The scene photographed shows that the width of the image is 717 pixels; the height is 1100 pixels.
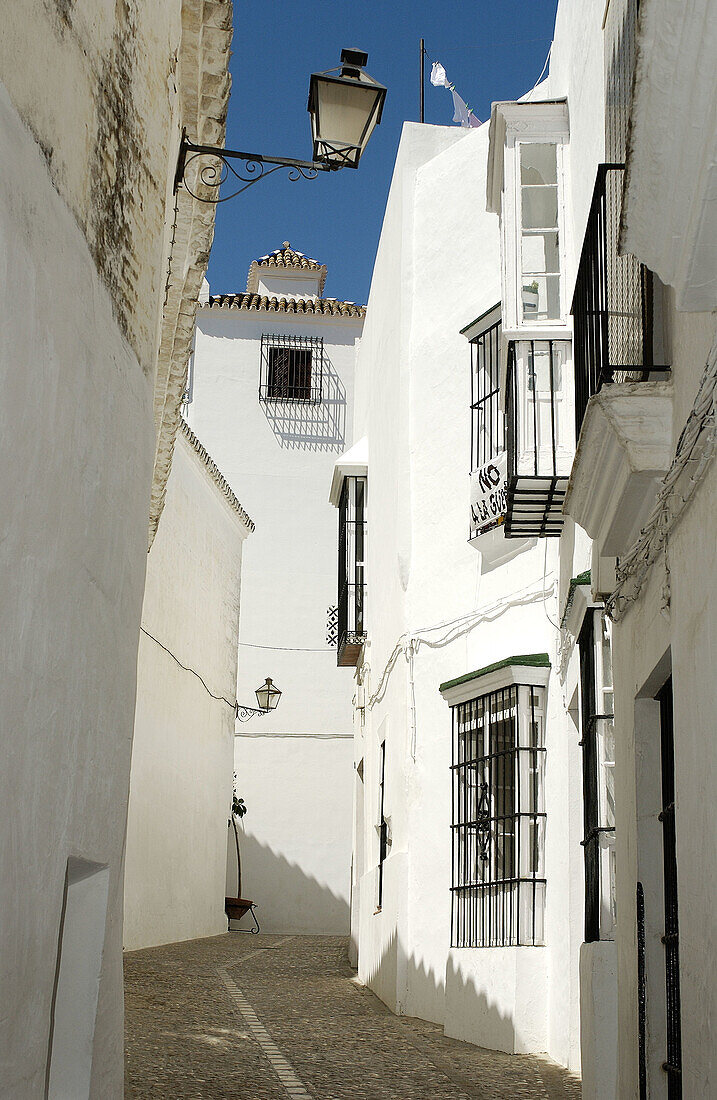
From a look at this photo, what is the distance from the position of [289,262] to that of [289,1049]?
899 inches

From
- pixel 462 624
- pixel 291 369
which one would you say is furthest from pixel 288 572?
pixel 462 624

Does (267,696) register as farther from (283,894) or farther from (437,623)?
(437,623)

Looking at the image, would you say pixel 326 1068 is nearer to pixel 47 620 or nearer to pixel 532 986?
pixel 532 986

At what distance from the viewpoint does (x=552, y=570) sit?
31.2 ft

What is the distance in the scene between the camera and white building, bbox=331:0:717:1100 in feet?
13.8

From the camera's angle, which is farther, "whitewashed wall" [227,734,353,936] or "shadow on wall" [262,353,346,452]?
"shadow on wall" [262,353,346,452]

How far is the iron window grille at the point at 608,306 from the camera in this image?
5.19 m

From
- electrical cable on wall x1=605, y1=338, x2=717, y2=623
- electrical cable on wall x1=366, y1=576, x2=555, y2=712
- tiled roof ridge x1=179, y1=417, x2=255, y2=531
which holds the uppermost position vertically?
tiled roof ridge x1=179, y1=417, x2=255, y2=531

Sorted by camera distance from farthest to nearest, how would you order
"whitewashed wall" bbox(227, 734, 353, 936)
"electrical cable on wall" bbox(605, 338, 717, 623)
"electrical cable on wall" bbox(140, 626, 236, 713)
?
"whitewashed wall" bbox(227, 734, 353, 936), "electrical cable on wall" bbox(140, 626, 236, 713), "electrical cable on wall" bbox(605, 338, 717, 623)

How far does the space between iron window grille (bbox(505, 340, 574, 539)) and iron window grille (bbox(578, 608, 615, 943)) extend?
1.02 meters

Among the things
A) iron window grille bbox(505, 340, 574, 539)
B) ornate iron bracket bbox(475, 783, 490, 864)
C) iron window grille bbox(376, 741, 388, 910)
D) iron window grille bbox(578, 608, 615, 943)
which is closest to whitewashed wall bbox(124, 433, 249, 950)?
iron window grille bbox(376, 741, 388, 910)

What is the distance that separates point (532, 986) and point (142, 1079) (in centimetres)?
289

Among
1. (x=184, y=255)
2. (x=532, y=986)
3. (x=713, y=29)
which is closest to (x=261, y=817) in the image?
(x=532, y=986)

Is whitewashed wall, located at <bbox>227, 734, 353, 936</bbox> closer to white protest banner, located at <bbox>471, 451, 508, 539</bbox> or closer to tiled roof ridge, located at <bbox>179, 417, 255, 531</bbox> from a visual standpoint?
tiled roof ridge, located at <bbox>179, 417, 255, 531</bbox>
